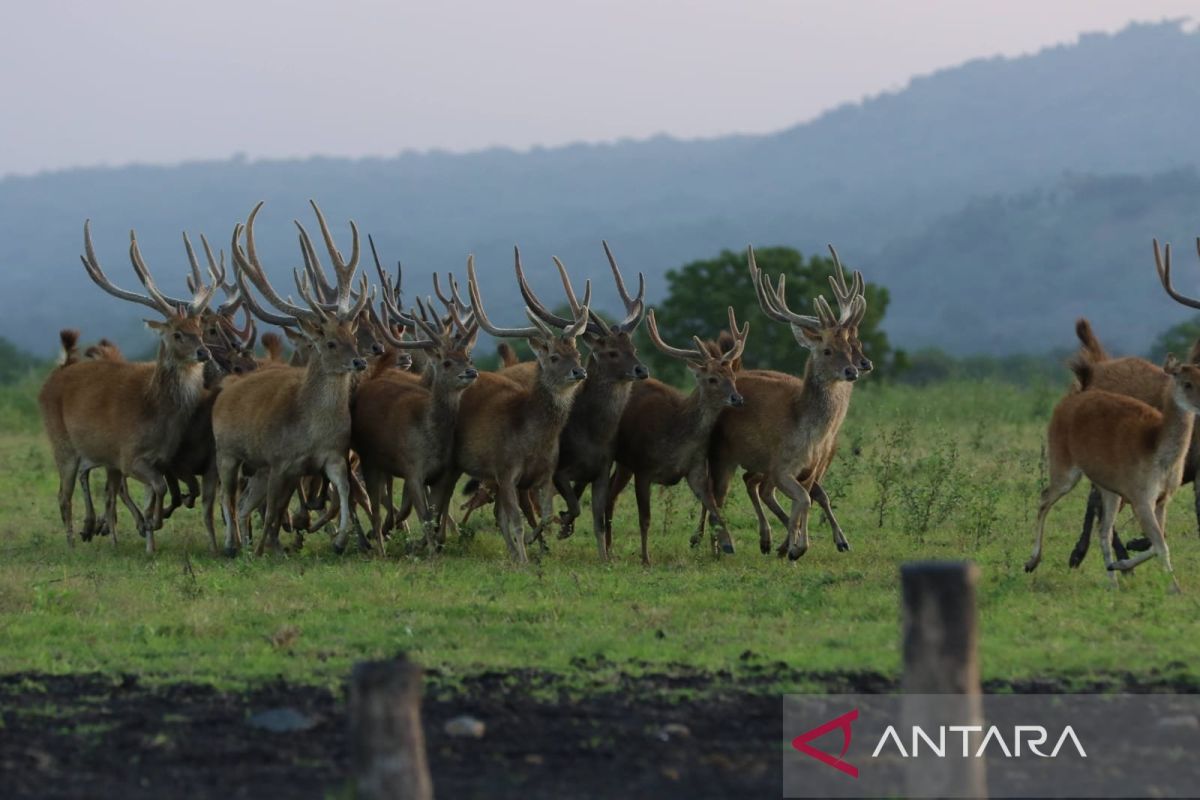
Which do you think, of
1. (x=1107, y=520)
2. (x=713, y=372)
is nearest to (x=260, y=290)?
(x=713, y=372)

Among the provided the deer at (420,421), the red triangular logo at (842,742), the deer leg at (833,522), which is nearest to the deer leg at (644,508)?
the deer leg at (833,522)

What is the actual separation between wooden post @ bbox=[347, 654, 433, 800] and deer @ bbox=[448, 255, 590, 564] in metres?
6.92

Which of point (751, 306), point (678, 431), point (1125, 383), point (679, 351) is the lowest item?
point (751, 306)

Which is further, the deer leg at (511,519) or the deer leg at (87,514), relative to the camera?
the deer leg at (87,514)

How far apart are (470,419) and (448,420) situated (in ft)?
0.59

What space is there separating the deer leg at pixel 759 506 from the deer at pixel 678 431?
0.31 meters

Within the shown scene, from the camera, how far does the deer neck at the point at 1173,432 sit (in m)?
11.2

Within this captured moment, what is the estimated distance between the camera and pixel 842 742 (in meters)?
7.31

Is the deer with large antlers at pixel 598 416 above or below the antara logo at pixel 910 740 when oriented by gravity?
above

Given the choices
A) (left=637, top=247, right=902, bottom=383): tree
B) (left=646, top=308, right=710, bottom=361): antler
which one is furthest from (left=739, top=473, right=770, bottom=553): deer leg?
(left=637, top=247, right=902, bottom=383): tree

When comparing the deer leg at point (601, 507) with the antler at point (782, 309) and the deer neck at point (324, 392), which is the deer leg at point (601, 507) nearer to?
the antler at point (782, 309)

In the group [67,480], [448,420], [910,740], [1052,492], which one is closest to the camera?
[910,740]

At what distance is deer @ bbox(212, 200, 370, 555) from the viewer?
43.0 feet

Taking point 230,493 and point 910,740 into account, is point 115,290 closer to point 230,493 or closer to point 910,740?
point 230,493
